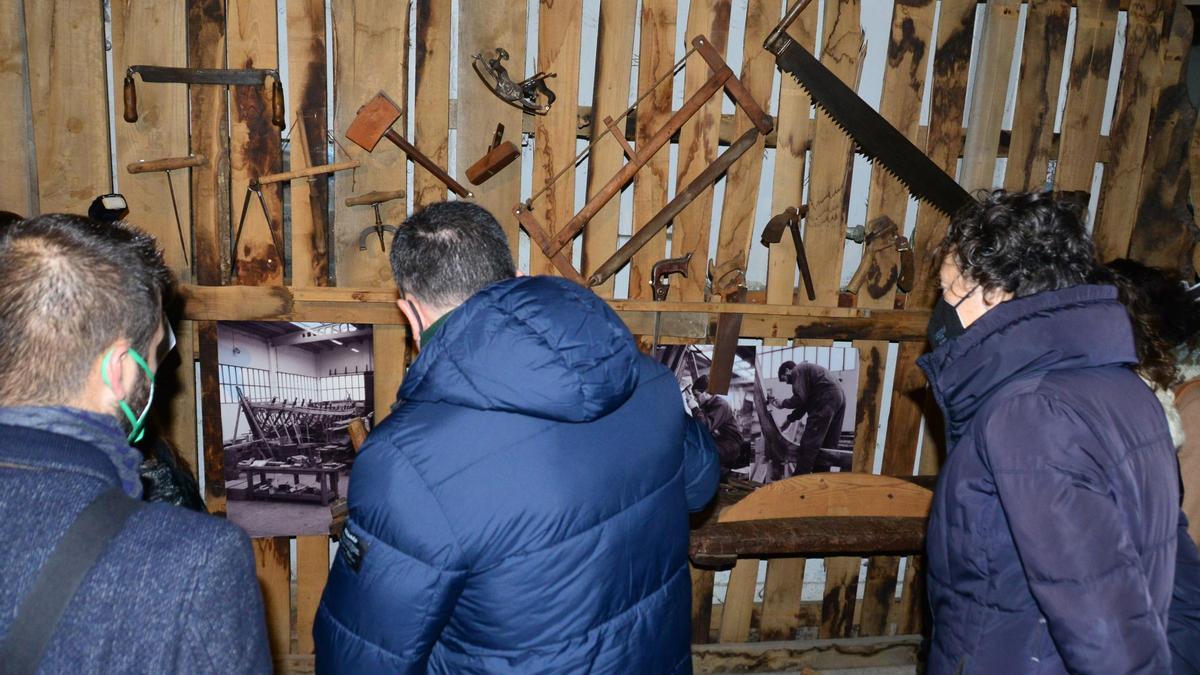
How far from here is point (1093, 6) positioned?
3646 mm

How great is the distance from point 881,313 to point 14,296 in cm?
334

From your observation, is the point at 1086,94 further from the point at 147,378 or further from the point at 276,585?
the point at 276,585

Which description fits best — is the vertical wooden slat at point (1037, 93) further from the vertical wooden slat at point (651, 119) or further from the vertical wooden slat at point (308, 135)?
the vertical wooden slat at point (308, 135)

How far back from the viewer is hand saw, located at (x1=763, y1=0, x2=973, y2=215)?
3.42 m

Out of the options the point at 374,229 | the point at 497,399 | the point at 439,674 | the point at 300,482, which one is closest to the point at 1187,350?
the point at 497,399

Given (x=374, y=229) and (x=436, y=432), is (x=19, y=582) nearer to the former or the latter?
(x=436, y=432)

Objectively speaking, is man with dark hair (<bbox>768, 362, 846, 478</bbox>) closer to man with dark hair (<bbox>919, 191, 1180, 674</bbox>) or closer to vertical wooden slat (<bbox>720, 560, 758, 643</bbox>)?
vertical wooden slat (<bbox>720, 560, 758, 643</bbox>)

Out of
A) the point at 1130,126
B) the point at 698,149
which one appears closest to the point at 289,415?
the point at 698,149

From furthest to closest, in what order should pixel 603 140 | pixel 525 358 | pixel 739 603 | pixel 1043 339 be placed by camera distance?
1. pixel 739 603
2. pixel 603 140
3. pixel 1043 339
4. pixel 525 358

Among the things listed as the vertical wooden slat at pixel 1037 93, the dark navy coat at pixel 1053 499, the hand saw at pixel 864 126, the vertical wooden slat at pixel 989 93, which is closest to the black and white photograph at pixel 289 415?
the hand saw at pixel 864 126

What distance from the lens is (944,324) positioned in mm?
2240

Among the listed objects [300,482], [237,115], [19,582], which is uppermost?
[237,115]

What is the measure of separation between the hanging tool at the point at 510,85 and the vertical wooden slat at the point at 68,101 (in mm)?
1400

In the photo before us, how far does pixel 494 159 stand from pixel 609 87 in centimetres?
58
